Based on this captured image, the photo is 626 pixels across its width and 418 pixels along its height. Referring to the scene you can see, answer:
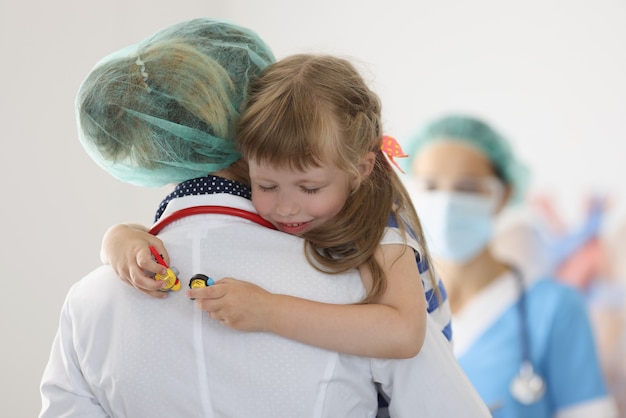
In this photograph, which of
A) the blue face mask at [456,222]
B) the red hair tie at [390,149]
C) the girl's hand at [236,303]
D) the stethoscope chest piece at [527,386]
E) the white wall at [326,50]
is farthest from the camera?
the blue face mask at [456,222]

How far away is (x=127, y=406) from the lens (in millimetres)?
969

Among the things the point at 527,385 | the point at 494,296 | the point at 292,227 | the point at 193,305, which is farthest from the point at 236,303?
the point at 494,296

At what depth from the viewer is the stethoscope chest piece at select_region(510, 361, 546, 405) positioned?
8.87 ft

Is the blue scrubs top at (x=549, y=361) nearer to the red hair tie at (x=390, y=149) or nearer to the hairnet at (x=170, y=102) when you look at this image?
the red hair tie at (x=390, y=149)

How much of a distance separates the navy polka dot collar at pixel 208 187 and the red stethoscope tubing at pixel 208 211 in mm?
33

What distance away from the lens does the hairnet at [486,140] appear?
3008mm

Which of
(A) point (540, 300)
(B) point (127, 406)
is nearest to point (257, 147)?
(B) point (127, 406)

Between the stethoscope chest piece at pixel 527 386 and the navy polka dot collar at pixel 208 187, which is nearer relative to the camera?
the navy polka dot collar at pixel 208 187

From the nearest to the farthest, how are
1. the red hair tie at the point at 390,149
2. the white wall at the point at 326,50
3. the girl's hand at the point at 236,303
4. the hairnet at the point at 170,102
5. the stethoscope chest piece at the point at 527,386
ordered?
the girl's hand at the point at 236,303 < the hairnet at the point at 170,102 < the red hair tie at the point at 390,149 < the white wall at the point at 326,50 < the stethoscope chest piece at the point at 527,386

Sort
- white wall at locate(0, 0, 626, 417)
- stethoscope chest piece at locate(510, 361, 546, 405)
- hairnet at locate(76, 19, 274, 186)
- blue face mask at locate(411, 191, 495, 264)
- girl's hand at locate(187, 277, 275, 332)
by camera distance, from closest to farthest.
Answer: girl's hand at locate(187, 277, 275, 332) < hairnet at locate(76, 19, 274, 186) < white wall at locate(0, 0, 626, 417) < stethoscope chest piece at locate(510, 361, 546, 405) < blue face mask at locate(411, 191, 495, 264)

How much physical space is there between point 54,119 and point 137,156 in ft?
4.46

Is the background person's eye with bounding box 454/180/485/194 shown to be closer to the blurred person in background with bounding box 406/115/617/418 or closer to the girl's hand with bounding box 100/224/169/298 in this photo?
the blurred person in background with bounding box 406/115/617/418

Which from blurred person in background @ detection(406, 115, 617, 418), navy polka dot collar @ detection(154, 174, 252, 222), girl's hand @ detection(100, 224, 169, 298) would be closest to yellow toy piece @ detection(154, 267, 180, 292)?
girl's hand @ detection(100, 224, 169, 298)

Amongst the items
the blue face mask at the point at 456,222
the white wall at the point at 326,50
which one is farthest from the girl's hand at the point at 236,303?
the blue face mask at the point at 456,222
